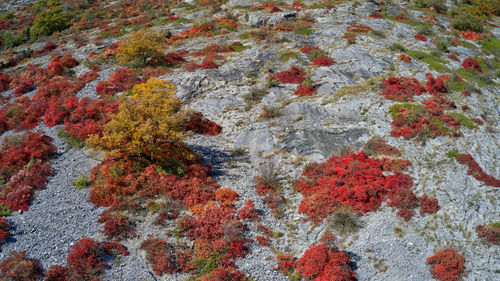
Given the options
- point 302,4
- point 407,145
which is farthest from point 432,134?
point 302,4

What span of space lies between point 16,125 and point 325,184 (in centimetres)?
2405

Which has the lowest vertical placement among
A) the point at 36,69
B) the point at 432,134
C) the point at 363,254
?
the point at 363,254

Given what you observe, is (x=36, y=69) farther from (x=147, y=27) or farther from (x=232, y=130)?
(x=232, y=130)

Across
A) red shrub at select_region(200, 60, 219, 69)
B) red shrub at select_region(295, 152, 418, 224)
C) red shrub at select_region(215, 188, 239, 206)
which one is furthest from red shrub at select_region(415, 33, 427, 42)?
red shrub at select_region(215, 188, 239, 206)

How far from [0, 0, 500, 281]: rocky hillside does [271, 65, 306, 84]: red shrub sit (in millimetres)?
176

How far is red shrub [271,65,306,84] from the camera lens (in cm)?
2800

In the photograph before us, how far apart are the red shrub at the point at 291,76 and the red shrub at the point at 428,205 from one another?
50.6ft

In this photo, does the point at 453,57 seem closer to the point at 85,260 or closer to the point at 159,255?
the point at 159,255

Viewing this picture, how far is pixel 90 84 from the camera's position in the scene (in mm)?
28562

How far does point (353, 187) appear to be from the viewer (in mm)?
16938

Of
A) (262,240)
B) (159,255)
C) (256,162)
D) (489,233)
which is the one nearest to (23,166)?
(159,255)

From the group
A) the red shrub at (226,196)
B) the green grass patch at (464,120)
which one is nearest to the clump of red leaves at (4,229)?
the red shrub at (226,196)

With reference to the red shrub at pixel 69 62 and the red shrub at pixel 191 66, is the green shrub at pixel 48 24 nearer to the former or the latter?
the red shrub at pixel 69 62

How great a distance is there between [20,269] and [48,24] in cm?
4883
